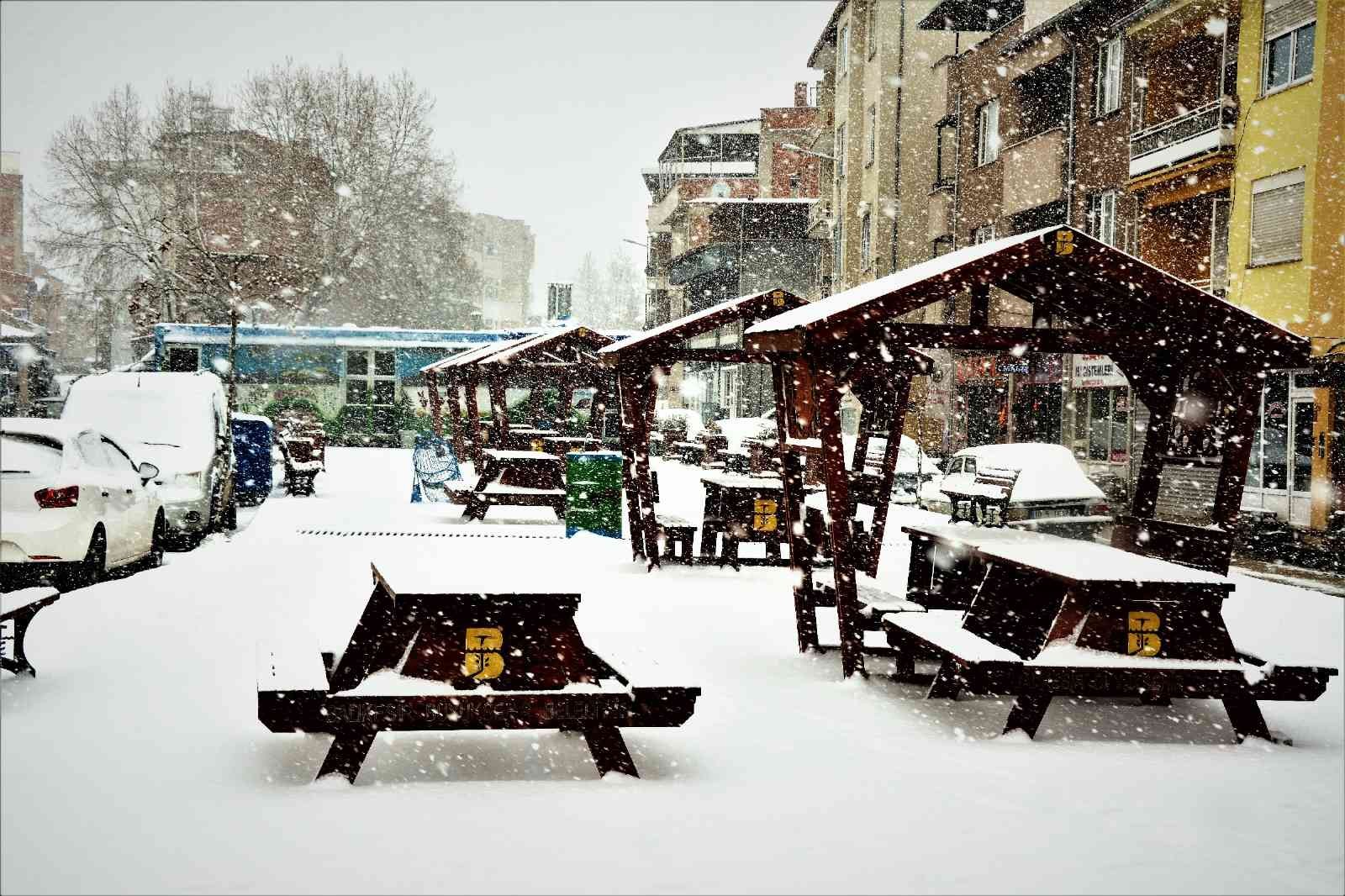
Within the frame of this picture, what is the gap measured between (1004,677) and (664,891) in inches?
105

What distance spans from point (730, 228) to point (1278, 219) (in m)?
35.4

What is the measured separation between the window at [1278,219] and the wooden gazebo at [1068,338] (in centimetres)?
1513

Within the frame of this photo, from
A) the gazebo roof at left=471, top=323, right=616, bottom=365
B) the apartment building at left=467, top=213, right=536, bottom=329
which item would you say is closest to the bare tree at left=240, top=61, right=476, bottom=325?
the gazebo roof at left=471, top=323, right=616, bottom=365

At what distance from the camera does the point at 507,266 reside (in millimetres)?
143500

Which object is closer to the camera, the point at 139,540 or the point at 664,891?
the point at 664,891

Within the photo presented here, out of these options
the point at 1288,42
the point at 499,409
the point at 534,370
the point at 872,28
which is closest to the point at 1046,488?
the point at 534,370

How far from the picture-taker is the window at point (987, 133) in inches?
1288

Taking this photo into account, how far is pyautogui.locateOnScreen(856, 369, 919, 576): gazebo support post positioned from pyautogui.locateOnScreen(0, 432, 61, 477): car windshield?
6.35 metres

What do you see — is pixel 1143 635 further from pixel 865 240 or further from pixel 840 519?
pixel 865 240

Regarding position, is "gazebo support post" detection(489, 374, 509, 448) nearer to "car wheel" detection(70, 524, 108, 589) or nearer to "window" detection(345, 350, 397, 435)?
"window" detection(345, 350, 397, 435)

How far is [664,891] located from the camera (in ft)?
13.1

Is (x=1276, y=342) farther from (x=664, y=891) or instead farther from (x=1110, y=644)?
(x=664, y=891)

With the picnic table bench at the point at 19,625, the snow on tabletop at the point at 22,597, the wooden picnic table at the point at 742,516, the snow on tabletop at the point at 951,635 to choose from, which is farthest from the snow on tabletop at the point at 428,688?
the wooden picnic table at the point at 742,516

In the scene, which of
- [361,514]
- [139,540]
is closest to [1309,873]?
[139,540]
